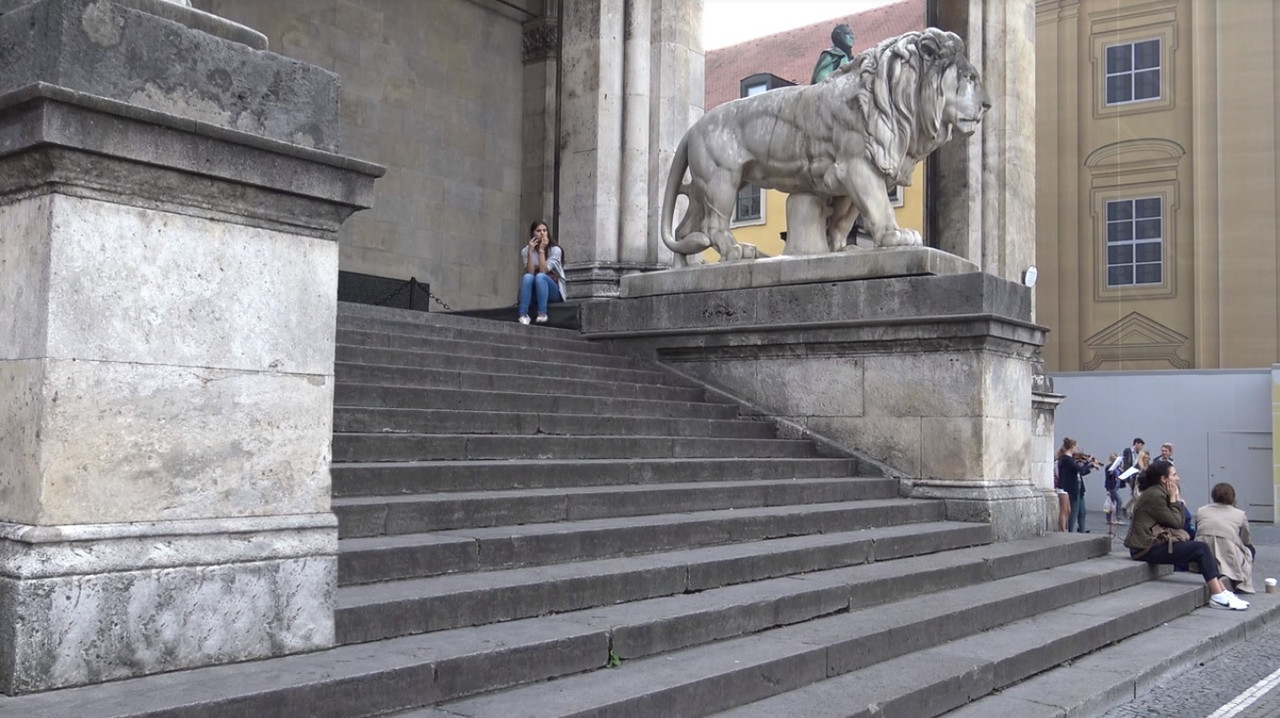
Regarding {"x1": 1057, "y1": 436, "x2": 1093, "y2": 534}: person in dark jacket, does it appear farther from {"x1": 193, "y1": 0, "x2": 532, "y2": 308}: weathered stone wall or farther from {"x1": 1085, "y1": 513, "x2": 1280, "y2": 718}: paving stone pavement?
{"x1": 193, "y1": 0, "x2": 532, "y2": 308}: weathered stone wall

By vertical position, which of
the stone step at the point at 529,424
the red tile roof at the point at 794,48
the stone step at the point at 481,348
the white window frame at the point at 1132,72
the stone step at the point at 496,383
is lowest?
the stone step at the point at 529,424

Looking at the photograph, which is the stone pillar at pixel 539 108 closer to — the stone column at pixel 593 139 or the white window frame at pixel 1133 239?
the stone column at pixel 593 139

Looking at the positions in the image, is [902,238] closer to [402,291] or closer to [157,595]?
[157,595]

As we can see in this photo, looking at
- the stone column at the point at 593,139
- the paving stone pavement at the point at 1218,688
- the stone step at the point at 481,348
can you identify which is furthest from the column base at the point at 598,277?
the paving stone pavement at the point at 1218,688

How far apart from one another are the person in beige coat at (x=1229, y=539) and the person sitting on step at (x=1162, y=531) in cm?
14

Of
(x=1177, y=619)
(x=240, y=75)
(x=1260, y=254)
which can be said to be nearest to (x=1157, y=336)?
(x=1260, y=254)

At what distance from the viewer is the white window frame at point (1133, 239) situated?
27.6 meters

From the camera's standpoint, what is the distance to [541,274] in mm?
13211

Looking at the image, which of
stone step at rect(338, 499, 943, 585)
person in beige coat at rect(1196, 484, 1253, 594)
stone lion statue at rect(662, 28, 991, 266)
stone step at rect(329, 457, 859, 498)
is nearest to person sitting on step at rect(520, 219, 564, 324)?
stone lion statue at rect(662, 28, 991, 266)

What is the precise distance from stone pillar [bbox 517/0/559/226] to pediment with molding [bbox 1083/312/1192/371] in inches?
568

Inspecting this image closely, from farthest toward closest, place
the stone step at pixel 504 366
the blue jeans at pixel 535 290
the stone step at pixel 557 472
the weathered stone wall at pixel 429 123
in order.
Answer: the weathered stone wall at pixel 429 123
the blue jeans at pixel 535 290
the stone step at pixel 504 366
the stone step at pixel 557 472

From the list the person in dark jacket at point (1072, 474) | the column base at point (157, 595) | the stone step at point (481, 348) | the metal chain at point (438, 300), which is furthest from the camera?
the metal chain at point (438, 300)

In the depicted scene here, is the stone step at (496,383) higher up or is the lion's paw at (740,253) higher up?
the lion's paw at (740,253)

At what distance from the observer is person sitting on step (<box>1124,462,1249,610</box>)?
9625 millimetres
